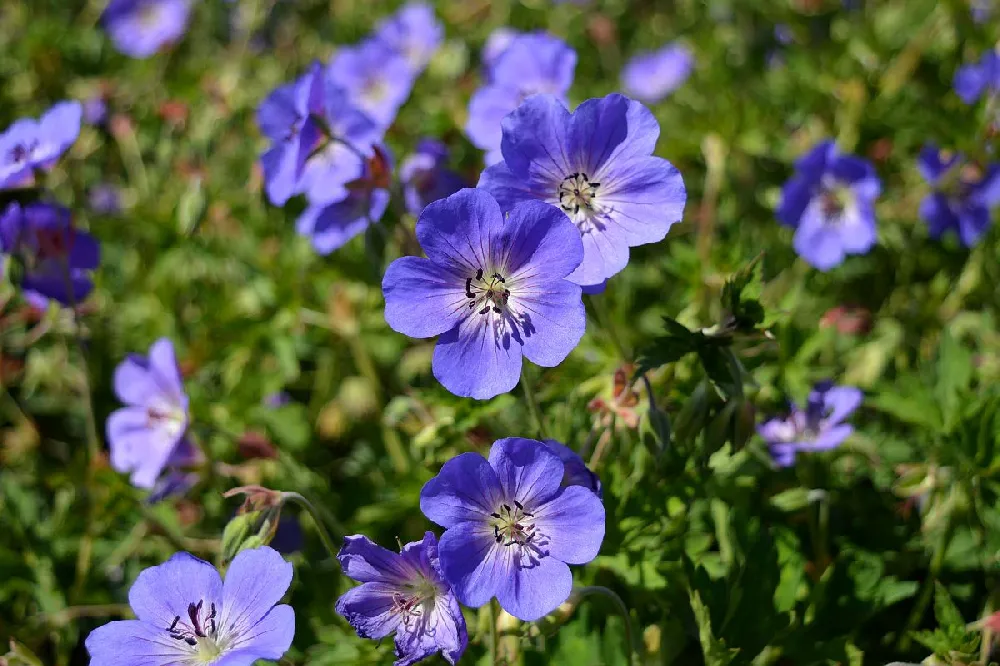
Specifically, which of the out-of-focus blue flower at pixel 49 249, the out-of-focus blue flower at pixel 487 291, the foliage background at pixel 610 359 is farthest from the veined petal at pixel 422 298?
the out-of-focus blue flower at pixel 49 249

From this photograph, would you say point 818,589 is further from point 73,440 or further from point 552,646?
point 73,440

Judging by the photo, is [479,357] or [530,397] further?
[530,397]

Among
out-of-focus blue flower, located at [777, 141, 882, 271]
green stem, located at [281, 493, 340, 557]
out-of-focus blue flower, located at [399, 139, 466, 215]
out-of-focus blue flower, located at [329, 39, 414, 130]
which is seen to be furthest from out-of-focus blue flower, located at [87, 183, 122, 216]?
out-of-focus blue flower, located at [777, 141, 882, 271]

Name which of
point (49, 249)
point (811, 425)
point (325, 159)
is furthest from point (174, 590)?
point (811, 425)

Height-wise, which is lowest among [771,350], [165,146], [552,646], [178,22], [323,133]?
[552,646]

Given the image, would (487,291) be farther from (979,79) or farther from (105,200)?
(105,200)

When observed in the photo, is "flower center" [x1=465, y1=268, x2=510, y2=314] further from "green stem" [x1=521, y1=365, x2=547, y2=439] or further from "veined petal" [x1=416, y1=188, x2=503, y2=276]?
"green stem" [x1=521, y1=365, x2=547, y2=439]

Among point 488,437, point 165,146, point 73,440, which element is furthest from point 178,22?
point 488,437

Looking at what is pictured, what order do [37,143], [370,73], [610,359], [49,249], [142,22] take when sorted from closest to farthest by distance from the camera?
[37,143] < [610,359] < [49,249] < [370,73] < [142,22]
